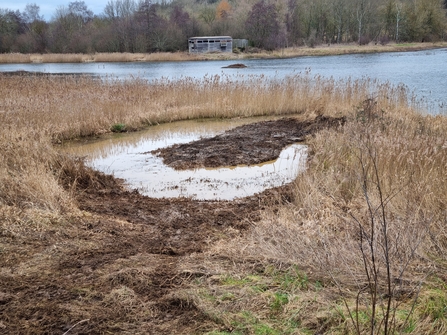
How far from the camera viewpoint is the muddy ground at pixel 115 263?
2596mm

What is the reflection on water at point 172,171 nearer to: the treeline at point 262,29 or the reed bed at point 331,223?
the reed bed at point 331,223

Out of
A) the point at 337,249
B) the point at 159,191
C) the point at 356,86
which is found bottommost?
the point at 159,191

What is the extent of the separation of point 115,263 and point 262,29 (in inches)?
2481

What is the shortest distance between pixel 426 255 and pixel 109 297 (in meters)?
2.28

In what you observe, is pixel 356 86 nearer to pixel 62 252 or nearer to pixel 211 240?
pixel 211 240

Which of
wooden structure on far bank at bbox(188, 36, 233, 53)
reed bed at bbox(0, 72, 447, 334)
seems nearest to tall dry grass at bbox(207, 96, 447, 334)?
reed bed at bbox(0, 72, 447, 334)

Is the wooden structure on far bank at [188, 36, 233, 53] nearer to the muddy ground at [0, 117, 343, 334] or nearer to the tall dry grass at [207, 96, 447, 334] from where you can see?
the muddy ground at [0, 117, 343, 334]

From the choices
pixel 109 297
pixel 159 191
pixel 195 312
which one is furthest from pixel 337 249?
pixel 159 191

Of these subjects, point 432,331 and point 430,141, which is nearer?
point 432,331

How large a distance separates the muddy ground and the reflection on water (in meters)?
0.69

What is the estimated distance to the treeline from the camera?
6091cm

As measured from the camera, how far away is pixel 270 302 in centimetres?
269

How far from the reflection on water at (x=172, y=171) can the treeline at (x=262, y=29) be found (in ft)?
173

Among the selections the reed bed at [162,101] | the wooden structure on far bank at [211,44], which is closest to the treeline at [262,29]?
the wooden structure on far bank at [211,44]
